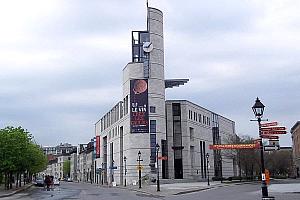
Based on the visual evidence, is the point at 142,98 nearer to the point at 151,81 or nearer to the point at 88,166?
the point at 151,81

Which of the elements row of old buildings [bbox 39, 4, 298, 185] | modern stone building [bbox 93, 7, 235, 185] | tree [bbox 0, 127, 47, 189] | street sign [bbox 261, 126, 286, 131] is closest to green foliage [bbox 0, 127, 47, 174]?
tree [bbox 0, 127, 47, 189]

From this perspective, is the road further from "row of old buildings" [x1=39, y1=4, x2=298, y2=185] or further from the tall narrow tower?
the tall narrow tower

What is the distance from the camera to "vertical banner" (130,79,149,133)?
96750mm

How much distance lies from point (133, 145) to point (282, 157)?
8072 cm

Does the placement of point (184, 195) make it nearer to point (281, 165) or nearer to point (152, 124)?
point (152, 124)

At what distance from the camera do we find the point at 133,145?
96938mm

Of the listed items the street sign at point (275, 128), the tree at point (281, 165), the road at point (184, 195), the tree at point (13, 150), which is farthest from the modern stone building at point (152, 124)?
the street sign at point (275, 128)

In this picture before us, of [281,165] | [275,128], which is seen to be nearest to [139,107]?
[275,128]

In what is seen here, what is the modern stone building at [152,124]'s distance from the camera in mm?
97000

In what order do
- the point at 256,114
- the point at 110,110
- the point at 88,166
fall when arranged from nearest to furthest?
the point at 256,114 → the point at 110,110 → the point at 88,166

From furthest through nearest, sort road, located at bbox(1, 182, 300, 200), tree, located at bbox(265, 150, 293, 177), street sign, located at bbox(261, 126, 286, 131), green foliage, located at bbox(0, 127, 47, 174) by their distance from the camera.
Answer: tree, located at bbox(265, 150, 293, 177)
green foliage, located at bbox(0, 127, 47, 174)
road, located at bbox(1, 182, 300, 200)
street sign, located at bbox(261, 126, 286, 131)

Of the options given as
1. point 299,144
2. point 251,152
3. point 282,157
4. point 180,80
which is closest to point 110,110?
point 180,80

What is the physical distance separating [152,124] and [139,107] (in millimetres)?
4552

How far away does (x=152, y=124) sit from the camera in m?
97.9
